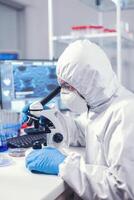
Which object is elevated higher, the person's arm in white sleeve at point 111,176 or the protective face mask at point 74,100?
the protective face mask at point 74,100

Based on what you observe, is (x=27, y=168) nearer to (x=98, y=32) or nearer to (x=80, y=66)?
(x=80, y=66)

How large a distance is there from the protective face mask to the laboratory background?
1.20 feet

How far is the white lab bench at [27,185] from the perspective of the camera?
0.89 meters

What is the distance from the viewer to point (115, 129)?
1.11 metres

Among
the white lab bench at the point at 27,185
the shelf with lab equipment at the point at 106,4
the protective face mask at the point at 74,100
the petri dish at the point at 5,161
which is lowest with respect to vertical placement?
the petri dish at the point at 5,161

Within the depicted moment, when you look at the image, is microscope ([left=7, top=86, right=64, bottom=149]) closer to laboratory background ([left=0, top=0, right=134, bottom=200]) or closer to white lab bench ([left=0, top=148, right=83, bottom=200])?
laboratory background ([left=0, top=0, right=134, bottom=200])

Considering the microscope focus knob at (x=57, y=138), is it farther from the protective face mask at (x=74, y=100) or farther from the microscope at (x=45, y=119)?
the protective face mask at (x=74, y=100)

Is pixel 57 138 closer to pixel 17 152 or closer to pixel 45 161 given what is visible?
pixel 17 152

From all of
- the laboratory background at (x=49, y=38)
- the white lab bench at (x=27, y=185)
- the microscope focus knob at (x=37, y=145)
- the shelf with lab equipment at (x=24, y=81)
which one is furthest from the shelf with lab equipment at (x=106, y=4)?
the white lab bench at (x=27, y=185)

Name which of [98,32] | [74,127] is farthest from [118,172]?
[98,32]

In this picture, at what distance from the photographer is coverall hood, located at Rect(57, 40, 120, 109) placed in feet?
3.91

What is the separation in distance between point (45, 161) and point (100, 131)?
0.24 metres

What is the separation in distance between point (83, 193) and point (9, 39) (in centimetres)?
271

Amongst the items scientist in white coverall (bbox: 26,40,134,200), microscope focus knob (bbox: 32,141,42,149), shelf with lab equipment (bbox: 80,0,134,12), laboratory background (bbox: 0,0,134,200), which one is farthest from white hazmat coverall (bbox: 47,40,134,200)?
shelf with lab equipment (bbox: 80,0,134,12)
